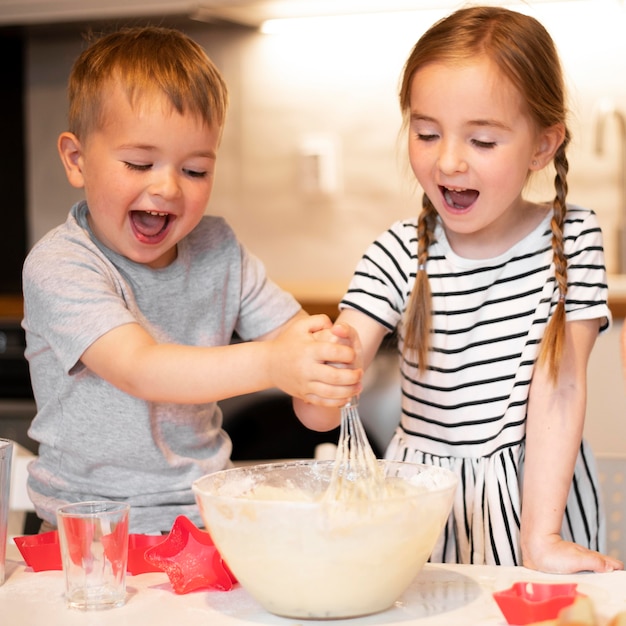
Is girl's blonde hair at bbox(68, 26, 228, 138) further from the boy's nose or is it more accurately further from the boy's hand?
the boy's hand

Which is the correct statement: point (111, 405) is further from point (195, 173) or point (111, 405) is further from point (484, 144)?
point (484, 144)

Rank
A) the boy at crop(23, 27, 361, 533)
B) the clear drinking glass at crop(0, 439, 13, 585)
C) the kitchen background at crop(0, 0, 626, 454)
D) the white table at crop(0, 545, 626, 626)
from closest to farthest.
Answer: the white table at crop(0, 545, 626, 626) → the clear drinking glass at crop(0, 439, 13, 585) → the boy at crop(23, 27, 361, 533) → the kitchen background at crop(0, 0, 626, 454)

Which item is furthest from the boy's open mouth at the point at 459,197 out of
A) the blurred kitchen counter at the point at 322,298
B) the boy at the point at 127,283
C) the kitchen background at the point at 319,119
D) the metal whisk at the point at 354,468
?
the kitchen background at the point at 319,119

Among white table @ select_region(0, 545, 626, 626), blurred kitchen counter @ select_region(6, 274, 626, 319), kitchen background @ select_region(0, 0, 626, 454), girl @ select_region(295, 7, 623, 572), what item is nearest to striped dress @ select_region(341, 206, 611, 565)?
girl @ select_region(295, 7, 623, 572)

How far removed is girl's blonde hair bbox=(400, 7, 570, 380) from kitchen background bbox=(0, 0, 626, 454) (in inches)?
56.0

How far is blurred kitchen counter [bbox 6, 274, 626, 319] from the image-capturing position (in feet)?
6.89

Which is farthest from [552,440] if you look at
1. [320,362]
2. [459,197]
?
[320,362]

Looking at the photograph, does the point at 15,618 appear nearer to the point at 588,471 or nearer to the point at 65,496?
the point at 65,496

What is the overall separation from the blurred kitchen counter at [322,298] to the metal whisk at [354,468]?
1.34m

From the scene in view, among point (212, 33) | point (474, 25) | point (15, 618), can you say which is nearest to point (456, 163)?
point (474, 25)

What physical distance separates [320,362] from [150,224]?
1.33ft

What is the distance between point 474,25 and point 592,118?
5.27ft

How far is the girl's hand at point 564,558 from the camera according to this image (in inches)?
35.5

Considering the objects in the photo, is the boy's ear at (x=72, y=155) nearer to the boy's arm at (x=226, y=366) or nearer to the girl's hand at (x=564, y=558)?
the boy's arm at (x=226, y=366)
